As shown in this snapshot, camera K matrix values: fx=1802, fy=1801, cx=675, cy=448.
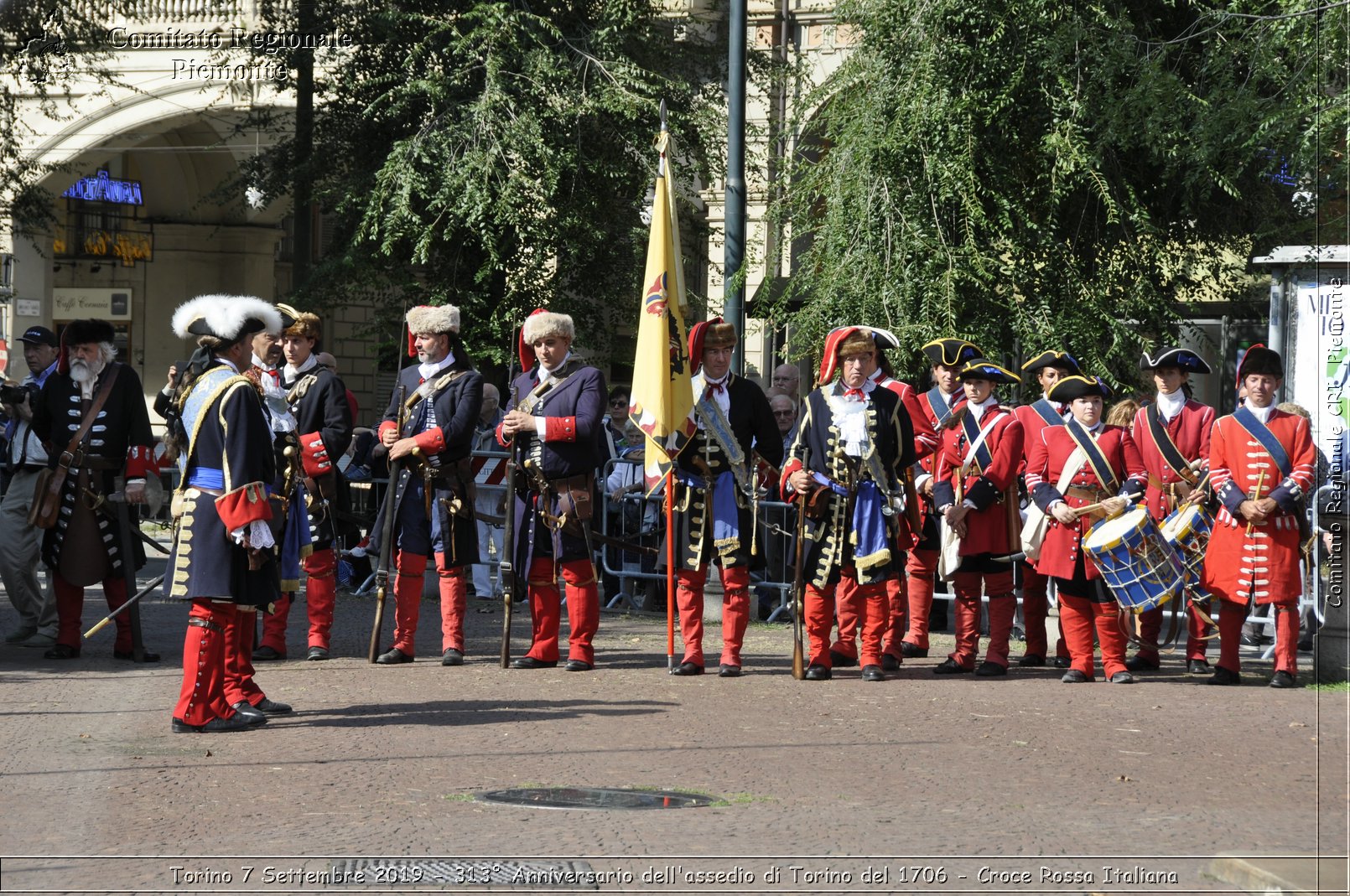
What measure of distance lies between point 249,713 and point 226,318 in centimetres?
185

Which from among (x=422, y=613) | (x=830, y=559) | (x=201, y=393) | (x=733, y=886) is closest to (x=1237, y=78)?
(x=830, y=559)

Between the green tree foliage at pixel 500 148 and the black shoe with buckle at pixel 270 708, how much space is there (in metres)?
9.97

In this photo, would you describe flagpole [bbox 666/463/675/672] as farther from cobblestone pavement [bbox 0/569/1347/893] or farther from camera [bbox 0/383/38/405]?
camera [bbox 0/383/38/405]

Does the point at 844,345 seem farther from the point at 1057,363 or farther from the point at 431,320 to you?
the point at 431,320

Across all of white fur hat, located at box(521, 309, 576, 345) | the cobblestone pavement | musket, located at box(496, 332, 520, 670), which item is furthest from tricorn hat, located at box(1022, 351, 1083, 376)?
musket, located at box(496, 332, 520, 670)

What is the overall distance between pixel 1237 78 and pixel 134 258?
2535 cm

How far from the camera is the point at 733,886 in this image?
557 centimetres

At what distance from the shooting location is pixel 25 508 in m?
11.1

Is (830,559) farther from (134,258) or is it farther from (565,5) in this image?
(134,258)

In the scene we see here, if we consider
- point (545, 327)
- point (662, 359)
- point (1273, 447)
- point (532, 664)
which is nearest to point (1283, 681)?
point (1273, 447)

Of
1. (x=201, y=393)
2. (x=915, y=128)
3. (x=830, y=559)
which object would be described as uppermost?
(x=915, y=128)

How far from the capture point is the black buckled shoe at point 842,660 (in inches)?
429

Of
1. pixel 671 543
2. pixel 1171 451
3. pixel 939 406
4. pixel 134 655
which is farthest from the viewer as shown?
pixel 939 406

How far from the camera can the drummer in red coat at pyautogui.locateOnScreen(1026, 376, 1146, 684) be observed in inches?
413
